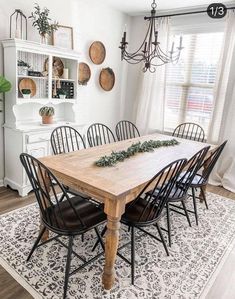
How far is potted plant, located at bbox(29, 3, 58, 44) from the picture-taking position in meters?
3.07

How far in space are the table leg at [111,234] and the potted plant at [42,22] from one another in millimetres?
2476

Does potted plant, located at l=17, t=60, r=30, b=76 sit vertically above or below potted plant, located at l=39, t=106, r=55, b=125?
above

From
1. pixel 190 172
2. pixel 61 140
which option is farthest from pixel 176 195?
pixel 61 140

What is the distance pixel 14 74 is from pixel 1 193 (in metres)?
1.49

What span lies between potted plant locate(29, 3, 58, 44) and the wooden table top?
1654mm

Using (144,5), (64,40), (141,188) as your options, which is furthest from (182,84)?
(141,188)

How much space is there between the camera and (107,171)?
80.0 inches

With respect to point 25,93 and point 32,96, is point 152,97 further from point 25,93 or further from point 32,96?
point 25,93

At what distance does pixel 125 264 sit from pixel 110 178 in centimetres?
77

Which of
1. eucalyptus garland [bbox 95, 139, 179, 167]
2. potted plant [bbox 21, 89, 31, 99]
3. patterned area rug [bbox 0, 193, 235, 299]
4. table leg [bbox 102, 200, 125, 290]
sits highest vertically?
potted plant [bbox 21, 89, 31, 99]

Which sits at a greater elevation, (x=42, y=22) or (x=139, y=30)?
(x=139, y=30)

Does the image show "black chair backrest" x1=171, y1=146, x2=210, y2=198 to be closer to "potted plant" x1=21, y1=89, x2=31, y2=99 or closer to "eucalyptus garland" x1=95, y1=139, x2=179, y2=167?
"eucalyptus garland" x1=95, y1=139, x2=179, y2=167

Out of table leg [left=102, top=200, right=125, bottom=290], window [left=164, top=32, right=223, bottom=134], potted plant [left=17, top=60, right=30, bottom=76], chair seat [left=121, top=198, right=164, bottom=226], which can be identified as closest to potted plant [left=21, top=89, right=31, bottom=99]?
potted plant [left=17, top=60, right=30, bottom=76]

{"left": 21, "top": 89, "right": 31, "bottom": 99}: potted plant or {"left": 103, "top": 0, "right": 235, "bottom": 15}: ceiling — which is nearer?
{"left": 21, "top": 89, "right": 31, "bottom": 99}: potted plant
